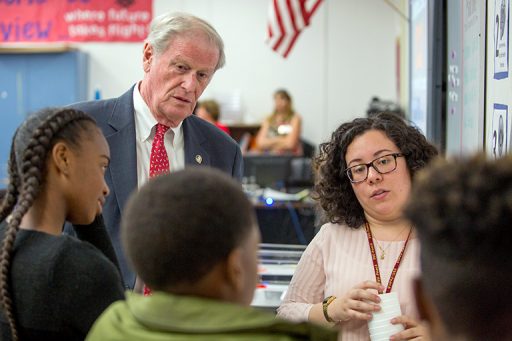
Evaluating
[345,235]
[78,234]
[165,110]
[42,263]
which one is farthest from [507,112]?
[42,263]

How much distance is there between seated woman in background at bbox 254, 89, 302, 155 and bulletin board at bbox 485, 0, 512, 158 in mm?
6857

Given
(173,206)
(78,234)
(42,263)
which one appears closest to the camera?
(173,206)

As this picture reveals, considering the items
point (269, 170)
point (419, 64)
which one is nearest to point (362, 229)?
point (419, 64)

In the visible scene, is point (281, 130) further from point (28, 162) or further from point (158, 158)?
point (28, 162)

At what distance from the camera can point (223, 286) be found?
3.77ft

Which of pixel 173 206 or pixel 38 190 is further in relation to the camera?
pixel 38 190

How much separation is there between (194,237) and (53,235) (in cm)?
43

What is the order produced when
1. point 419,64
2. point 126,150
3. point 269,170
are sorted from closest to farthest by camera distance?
1. point 126,150
2. point 419,64
3. point 269,170

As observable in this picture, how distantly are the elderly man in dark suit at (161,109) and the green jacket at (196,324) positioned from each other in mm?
1142

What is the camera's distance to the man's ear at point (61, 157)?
57.3 inches

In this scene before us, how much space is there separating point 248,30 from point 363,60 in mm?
1671

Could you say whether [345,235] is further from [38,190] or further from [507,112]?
[38,190]

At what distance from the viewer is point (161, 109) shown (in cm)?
A: 238

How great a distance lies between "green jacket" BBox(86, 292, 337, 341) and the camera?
108 centimetres
